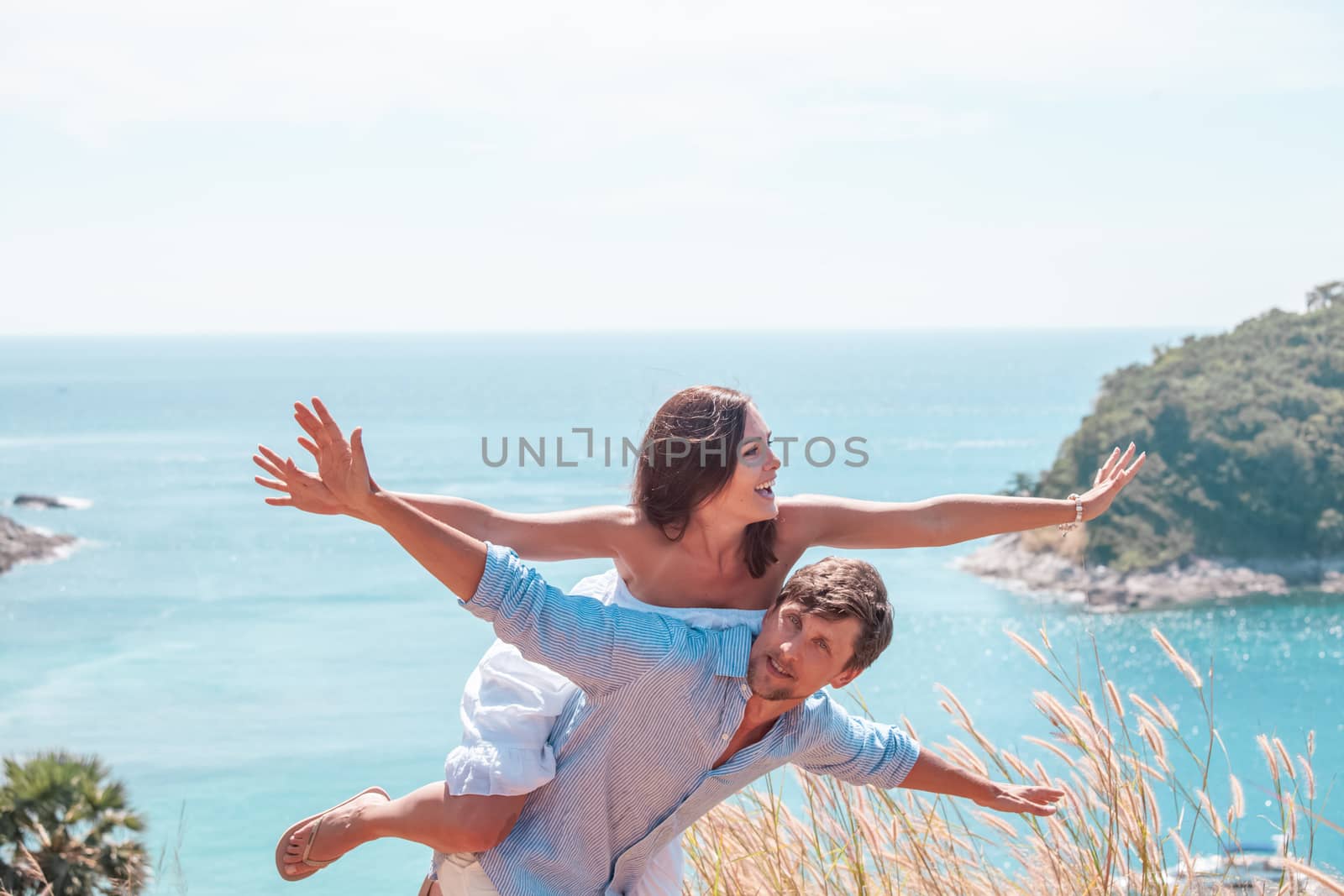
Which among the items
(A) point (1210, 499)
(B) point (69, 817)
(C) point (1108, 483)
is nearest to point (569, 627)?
(C) point (1108, 483)

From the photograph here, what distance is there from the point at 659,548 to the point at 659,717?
0.45 metres

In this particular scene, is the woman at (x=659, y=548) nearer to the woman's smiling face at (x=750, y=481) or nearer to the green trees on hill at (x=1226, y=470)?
the woman's smiling face at (x=750, y=481)

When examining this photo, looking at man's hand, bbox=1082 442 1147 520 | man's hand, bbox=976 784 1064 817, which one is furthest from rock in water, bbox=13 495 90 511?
man's hand, bbox=976 784 1064 817

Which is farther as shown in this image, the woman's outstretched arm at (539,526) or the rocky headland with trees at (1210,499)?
the rocky headland with trees at (1210,499)

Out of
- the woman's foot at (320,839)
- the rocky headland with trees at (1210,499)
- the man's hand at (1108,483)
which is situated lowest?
the rocky headland with trees at (1210,499)

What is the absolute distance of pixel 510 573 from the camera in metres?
2.17

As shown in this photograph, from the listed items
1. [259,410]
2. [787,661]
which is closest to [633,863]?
[787,661]

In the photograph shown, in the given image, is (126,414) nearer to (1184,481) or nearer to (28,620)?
(28,620)

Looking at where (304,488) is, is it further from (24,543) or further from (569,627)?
(24,543)

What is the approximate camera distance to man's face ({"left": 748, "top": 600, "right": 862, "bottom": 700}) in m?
2.46

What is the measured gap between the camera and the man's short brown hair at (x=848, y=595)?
2451 mm

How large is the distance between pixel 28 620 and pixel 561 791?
215 ft

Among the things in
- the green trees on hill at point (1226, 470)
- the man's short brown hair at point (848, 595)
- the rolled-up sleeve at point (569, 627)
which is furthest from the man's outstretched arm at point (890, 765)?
the green trees on hill at point (1226, 470)

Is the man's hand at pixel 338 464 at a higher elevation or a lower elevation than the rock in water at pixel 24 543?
higher
